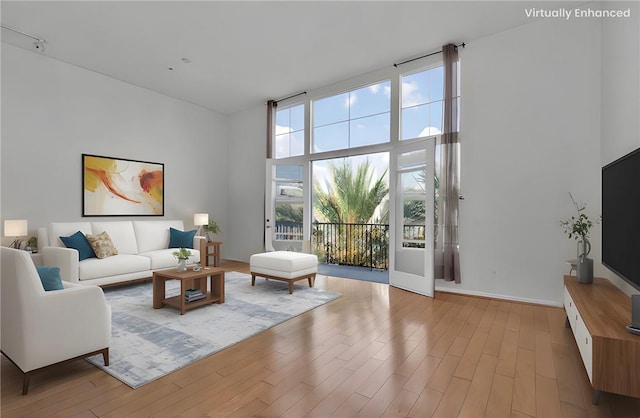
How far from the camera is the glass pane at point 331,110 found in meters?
5.73

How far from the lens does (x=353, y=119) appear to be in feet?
18.3

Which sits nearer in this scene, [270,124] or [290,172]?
[290,172]

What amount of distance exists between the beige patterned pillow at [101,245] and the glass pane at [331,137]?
12.1ft

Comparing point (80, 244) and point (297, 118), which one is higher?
point (297, 118)

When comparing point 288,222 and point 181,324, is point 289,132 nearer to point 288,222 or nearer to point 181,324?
point 288,222

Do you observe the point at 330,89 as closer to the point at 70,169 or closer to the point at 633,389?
the point at 70,169

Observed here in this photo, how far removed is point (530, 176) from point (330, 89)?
356 cm

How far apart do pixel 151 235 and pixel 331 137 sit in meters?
3.62

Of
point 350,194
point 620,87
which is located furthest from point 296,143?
point 620,87

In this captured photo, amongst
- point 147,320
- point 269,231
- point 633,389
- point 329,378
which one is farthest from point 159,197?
point 633,389

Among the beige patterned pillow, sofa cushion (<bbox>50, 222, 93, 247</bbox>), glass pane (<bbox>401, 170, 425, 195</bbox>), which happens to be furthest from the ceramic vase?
sofa cushion (<bbox>50, 222, 93, 247</bbox>)

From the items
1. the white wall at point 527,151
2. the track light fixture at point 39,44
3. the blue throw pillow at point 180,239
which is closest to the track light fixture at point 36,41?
the track light fixture at point 39,44

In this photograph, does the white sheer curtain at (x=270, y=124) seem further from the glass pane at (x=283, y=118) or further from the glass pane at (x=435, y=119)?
the glass pane at (x=435, y=119)

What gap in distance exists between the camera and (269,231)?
6.38 metres
